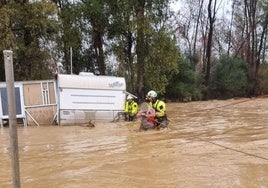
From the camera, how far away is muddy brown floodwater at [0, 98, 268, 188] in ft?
24.3

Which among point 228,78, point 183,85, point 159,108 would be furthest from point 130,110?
point 228,78

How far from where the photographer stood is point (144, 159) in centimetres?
953

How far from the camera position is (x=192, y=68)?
42812mm

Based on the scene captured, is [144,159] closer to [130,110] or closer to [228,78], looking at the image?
[130,110]

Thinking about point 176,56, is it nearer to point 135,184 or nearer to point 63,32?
point 63,32

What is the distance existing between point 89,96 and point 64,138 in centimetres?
530

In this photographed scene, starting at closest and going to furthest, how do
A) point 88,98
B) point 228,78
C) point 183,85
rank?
point 88,98, point 183,85, point 228,78

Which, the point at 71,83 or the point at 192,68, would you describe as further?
the point at 192,68

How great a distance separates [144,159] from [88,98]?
1029 centimetres

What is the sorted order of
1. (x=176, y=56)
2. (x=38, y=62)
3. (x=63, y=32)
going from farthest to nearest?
(x=176, y=56) → (x=63, y=32) → (x=38, y=62)

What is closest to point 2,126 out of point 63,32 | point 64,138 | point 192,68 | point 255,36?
point 64,138

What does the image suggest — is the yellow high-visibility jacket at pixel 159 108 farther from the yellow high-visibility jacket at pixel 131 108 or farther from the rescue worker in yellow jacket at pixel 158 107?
the yellow high-visibility jacket at pixel 131 108

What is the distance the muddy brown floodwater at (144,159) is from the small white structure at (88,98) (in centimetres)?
345

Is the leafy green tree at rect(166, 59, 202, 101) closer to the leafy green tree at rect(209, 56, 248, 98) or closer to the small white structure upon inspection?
the leafy green tree at rect(209, 56, 248, 98)
